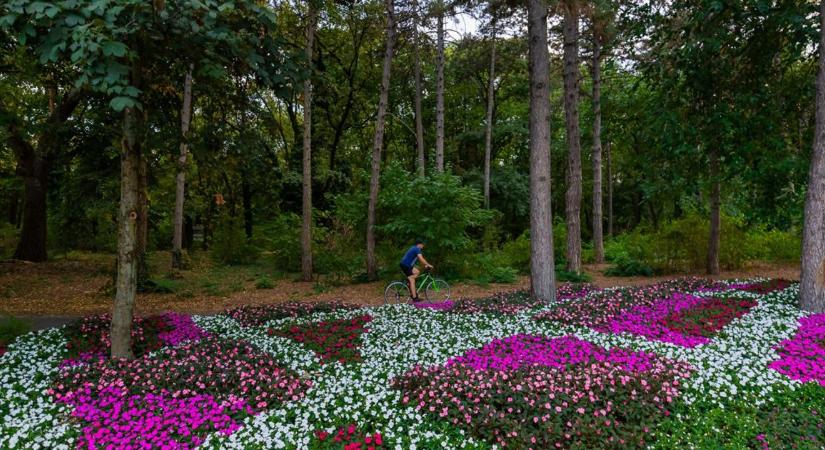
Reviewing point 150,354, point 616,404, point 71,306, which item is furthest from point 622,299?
point 71,306

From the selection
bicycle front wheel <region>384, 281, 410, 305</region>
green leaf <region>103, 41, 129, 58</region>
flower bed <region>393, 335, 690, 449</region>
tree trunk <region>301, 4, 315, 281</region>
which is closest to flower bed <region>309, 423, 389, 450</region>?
flower bed <region>393, 335, 690, 449</region>

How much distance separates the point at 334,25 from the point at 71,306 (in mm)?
15437

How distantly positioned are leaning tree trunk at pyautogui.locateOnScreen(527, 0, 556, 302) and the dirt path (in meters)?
2.80

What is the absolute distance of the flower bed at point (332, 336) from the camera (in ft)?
19.6

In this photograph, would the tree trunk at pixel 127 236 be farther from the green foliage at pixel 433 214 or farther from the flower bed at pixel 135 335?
the green foliage at pixel 433 214

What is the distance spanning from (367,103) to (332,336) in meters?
18.0

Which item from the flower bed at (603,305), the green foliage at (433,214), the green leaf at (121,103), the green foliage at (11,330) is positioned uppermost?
the green leaf at (121,103)

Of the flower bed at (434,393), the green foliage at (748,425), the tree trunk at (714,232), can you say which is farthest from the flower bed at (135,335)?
the tree trunk at (714,232)

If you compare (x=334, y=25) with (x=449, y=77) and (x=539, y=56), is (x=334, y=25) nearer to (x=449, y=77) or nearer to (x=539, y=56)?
(x=449, y=77)

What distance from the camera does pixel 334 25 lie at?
65.7ft

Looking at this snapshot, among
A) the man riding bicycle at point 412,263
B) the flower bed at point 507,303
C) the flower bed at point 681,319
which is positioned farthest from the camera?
the man riding bicycle at point 412,263

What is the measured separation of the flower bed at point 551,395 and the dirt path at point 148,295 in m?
5.69

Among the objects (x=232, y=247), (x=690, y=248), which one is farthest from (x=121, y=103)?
(x=232, y=247)

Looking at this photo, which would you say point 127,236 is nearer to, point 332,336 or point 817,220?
point 332,336
